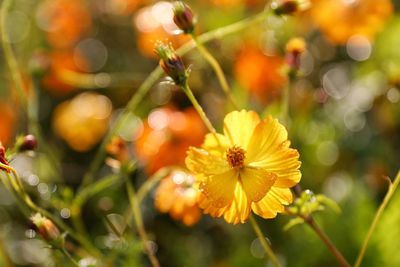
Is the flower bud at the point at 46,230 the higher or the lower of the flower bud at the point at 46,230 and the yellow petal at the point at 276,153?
the higher

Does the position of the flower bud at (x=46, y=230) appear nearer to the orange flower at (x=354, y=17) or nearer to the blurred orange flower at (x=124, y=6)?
the orange flower at (x=354, y=17)

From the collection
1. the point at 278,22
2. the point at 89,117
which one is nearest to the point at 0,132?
the point at 89,117

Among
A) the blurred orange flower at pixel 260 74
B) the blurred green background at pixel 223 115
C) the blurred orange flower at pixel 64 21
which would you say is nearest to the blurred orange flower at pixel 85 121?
the blurred green background at pixel 223 115

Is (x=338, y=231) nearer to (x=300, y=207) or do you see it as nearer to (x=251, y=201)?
(x=300, y=207)

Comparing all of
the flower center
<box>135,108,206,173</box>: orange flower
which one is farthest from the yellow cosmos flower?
<box>135,108,206,173</box>: orange flower

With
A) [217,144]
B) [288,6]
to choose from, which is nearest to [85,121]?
[288,6]
